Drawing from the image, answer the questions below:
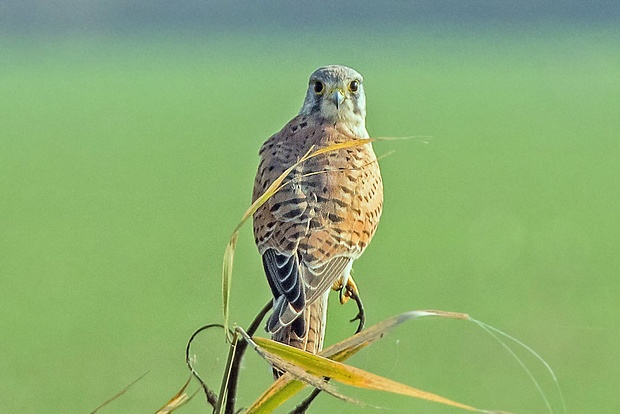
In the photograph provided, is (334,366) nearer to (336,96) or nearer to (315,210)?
(315,210)

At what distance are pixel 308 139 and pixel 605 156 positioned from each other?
3158cm

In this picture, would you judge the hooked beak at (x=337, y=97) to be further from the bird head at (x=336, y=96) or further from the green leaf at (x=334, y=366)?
the green leaf at (x=334, y=366)

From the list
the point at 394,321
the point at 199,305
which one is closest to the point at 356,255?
the point at 394,321

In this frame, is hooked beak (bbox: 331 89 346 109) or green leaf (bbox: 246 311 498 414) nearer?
green leaf (bbox: 246 311 498 414)

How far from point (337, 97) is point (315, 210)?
68 cm

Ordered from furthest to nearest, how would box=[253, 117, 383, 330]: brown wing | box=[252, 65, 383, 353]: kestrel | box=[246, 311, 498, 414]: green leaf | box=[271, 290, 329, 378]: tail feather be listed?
box=[253, 117, 383, 330]: brown wing, box=[252, 65, 383, 353]: kestrel, box=[271, 290, 329, 378]: tail feather, box=[246, 311, 498, 414]: green leaf

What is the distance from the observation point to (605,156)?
110 ft

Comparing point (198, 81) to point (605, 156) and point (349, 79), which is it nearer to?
point (605, 156)

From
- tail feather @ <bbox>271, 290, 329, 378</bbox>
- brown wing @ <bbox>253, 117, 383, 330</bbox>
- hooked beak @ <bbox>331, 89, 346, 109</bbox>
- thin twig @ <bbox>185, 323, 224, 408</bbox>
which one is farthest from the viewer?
hooked beak @ <bbox>331, 89, 346, 109</bbox>

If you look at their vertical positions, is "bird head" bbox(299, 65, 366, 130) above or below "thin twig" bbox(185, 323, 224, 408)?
above

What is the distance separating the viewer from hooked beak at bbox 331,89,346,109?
3.43 metres

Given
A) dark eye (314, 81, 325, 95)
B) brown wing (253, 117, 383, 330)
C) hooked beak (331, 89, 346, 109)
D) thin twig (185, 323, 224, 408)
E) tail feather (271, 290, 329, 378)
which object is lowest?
tail feather (271, 290, 329, 378)

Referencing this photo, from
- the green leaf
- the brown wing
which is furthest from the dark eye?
the green leaf

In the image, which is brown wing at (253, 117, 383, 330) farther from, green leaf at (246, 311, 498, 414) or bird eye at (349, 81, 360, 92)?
green leaf at (246, 311, 498, 414)
